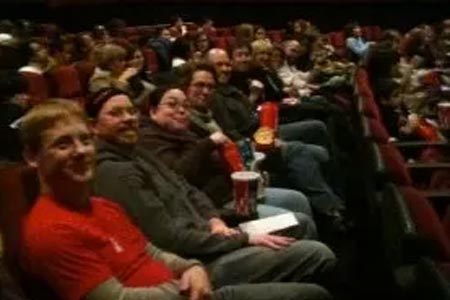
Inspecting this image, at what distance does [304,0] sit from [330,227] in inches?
332

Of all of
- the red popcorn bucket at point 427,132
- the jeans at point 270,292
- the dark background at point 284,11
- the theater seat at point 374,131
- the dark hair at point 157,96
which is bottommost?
the dark background at point 284,11

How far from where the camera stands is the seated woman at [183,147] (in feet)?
8.36

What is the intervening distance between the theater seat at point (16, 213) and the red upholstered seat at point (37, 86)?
6.26 ft

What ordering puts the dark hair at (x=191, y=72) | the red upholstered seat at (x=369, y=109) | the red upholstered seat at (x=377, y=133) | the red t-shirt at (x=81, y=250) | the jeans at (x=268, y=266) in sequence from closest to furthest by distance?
1. the red t-shirt at (x=81, y=250)
2. the jeans at (x=268, y=266)
3. the red upholstered seat at (x=377, y=133)
4. the dark hair at (x=191, y=72)
5. the red upholstered seat at (x=369, y=109)

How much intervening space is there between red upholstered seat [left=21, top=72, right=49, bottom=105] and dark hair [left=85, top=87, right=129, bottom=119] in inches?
59.8

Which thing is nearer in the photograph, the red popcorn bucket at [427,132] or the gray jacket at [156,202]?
the gray jacket at [156,202]

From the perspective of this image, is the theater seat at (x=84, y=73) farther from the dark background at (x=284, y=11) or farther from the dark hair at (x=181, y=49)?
the dark background at (x=284, y=11)

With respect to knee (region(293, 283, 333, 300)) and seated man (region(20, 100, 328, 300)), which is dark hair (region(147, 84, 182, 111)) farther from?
knee (region(293, 283, 333, 300))

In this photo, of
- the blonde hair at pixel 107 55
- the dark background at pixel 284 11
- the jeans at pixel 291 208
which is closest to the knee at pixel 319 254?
the jeans at pixel 291 208

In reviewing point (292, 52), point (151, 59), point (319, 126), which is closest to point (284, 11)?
point (292, 52)

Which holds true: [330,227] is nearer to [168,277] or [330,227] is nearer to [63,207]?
[168,277]

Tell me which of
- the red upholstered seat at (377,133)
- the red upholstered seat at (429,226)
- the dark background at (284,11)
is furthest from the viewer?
the dark background at (284,11)

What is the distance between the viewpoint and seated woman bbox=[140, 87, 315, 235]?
2549mm

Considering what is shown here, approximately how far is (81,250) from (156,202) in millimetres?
492
